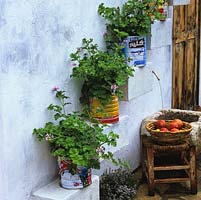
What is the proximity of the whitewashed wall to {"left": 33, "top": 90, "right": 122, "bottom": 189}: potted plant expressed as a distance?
0.34 feet

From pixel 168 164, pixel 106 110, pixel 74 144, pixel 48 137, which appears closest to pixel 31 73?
pixel 48 137

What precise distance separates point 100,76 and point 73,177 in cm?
73

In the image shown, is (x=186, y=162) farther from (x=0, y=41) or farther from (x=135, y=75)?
(x=0, y=41)

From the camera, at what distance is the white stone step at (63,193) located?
3.00 meters

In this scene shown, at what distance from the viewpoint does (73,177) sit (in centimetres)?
306

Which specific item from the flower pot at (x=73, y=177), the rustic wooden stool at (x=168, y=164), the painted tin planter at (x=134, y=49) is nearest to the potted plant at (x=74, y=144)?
the flower pot at (x=73, y=177)

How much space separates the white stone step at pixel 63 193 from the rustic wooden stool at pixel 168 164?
2.65 ft

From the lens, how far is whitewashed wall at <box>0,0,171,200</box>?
2787 mm

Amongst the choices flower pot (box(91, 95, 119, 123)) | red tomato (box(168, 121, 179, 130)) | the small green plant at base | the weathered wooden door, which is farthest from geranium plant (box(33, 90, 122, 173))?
the weathered wooden door

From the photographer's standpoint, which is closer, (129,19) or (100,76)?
(100,76)

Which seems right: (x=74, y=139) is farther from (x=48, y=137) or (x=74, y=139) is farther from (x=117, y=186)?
(x=117, y=186)

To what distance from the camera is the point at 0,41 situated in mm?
2695

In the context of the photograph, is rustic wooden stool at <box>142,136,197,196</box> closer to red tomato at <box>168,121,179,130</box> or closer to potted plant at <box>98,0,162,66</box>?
red tomato at <box>168,121,179,130</box>

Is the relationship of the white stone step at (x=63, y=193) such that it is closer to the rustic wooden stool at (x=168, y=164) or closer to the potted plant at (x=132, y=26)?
the rustic wooden stool at (x=168, y=164)
